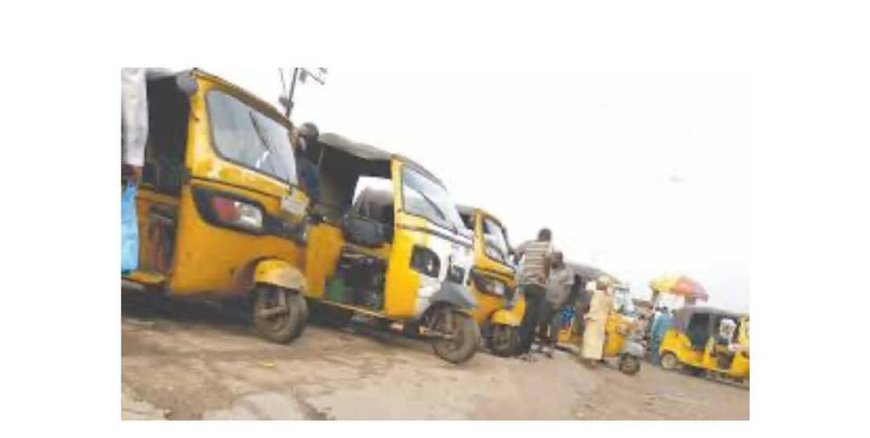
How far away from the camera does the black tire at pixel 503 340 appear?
6367mm

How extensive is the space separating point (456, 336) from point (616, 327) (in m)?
4.38

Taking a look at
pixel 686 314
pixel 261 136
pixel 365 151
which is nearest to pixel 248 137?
pixel 261 136

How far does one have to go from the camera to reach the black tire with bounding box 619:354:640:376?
786 centimetres

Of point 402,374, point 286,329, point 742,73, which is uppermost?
point 742,73

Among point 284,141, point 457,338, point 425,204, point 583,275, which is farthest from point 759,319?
point 583,275

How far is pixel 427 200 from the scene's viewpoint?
523 centimetres

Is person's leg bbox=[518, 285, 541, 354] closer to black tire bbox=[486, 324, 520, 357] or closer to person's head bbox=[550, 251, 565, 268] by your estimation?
black tire bbox=[486, 324, 520, 357]

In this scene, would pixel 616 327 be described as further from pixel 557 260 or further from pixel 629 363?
pixel 557 260

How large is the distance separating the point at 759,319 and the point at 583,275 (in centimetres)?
606

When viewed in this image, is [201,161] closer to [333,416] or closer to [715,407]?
[333,416]

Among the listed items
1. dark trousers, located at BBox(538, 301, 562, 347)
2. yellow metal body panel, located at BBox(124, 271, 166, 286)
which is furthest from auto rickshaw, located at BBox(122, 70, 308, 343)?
dark trousers, located at BBox(538, 301, 562, 347)

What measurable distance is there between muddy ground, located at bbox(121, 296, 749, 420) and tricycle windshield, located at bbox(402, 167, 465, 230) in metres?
1.03
